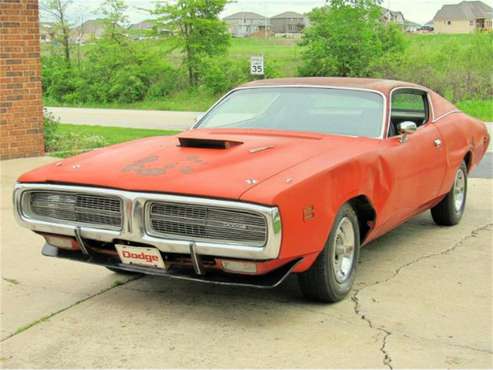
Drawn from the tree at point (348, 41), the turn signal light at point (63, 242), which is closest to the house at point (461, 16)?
the tree at point (348, 41)

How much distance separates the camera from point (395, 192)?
5949 millimetres

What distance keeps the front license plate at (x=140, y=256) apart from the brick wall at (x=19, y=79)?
6.95 m

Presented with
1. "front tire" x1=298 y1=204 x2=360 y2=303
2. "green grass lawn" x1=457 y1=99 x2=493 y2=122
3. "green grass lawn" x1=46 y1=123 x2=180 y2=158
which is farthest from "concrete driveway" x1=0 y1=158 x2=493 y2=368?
"green grass lawn" x1=457 y1=99 x2=493 y2=122

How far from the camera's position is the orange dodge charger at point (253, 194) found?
4672mm

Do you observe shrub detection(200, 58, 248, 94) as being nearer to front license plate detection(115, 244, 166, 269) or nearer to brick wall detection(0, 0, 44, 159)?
brick wall detection(0, 0, 44, 159)

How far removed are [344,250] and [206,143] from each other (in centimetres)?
120

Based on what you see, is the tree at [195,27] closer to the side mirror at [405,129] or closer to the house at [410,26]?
the house at [410,26]

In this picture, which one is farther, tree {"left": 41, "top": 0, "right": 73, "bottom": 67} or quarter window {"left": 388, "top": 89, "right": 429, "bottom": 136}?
tree {"left": 41, "top": 0, "right": 73, "bottom": 67}

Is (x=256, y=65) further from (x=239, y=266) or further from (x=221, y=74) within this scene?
(x=239, y=266)

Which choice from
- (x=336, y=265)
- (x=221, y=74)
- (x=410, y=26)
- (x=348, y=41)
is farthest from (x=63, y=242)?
(x=410, y=26)

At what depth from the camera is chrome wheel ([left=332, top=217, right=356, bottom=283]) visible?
5.34 m

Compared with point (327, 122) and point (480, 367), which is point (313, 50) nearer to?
point (327, 122)

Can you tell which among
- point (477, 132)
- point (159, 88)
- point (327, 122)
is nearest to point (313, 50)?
point (159, 88)

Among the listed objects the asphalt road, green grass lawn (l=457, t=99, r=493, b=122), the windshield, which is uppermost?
the windshield
